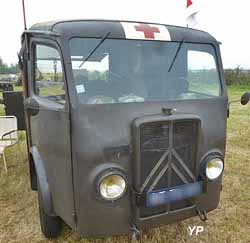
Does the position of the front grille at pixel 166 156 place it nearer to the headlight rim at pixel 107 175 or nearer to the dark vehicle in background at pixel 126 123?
the dark vehicle in background at pixel 126 123

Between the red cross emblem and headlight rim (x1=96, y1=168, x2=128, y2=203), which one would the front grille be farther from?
the red cross emblem

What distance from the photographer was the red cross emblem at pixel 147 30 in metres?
2.66

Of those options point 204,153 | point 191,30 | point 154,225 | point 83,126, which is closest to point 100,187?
point 83,126

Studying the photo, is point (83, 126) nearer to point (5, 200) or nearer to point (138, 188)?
point (138, 188)

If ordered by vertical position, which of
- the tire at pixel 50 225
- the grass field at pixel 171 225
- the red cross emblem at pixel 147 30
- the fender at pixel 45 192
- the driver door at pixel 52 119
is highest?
the red cross emblem at pixel 147 30

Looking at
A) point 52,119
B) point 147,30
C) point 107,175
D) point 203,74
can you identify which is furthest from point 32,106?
point 203,74

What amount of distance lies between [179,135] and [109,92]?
0.66 meters

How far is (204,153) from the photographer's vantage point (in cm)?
271

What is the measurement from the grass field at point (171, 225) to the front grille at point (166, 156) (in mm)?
678

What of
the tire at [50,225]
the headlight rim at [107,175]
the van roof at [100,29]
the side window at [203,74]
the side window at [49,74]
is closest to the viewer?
the headlight rim at [107,175]

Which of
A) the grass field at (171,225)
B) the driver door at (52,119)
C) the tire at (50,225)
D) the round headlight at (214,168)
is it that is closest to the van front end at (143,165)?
the round headlight at (214,168)

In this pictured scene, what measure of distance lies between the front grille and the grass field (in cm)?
68

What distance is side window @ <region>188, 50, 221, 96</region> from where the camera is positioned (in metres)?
2.92

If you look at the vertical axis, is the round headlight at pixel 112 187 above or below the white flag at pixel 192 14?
below
